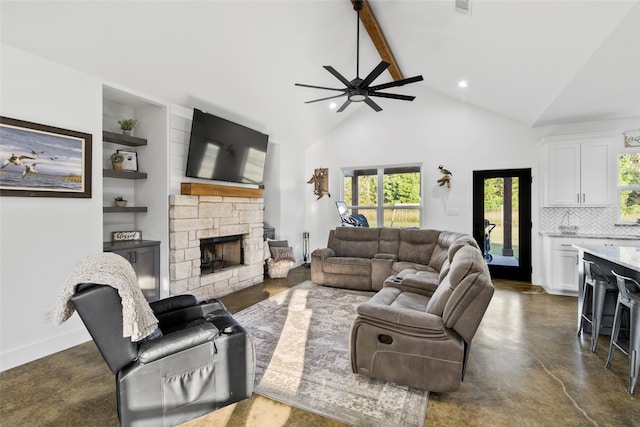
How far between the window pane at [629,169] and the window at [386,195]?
2988 millimetres

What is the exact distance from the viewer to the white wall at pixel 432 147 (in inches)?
216

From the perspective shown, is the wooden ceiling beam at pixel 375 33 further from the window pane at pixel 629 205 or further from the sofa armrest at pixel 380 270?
the window pane at pixel 629 205

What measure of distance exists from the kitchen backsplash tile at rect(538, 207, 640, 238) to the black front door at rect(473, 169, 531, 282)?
0.31 m

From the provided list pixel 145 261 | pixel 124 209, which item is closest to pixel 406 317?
pixel 145 261

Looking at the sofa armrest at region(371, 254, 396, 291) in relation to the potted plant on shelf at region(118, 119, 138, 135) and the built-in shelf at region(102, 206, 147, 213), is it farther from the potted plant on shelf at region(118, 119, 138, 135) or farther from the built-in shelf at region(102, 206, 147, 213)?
the potted plant on shelf at region(118, 119, 138, 135)

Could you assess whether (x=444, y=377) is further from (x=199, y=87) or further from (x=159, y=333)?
(x=199, y=87)

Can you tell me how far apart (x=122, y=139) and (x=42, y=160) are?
105 cm

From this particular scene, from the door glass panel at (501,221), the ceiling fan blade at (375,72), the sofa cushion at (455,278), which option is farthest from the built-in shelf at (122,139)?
the door glass panel at (501,221)

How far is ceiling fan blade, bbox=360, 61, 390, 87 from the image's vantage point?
10.2ft

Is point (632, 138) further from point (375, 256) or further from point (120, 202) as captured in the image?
point (120, 202)

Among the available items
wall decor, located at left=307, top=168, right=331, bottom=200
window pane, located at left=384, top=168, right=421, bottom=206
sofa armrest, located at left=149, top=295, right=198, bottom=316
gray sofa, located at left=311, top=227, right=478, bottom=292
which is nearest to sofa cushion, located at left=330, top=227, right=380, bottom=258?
gray sofa, located at left=311, top=227, right=478, bottom=292

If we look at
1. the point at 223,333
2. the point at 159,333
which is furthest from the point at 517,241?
the point at 159,333

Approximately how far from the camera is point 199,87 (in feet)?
13.2

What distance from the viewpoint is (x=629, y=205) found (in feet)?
14.8
